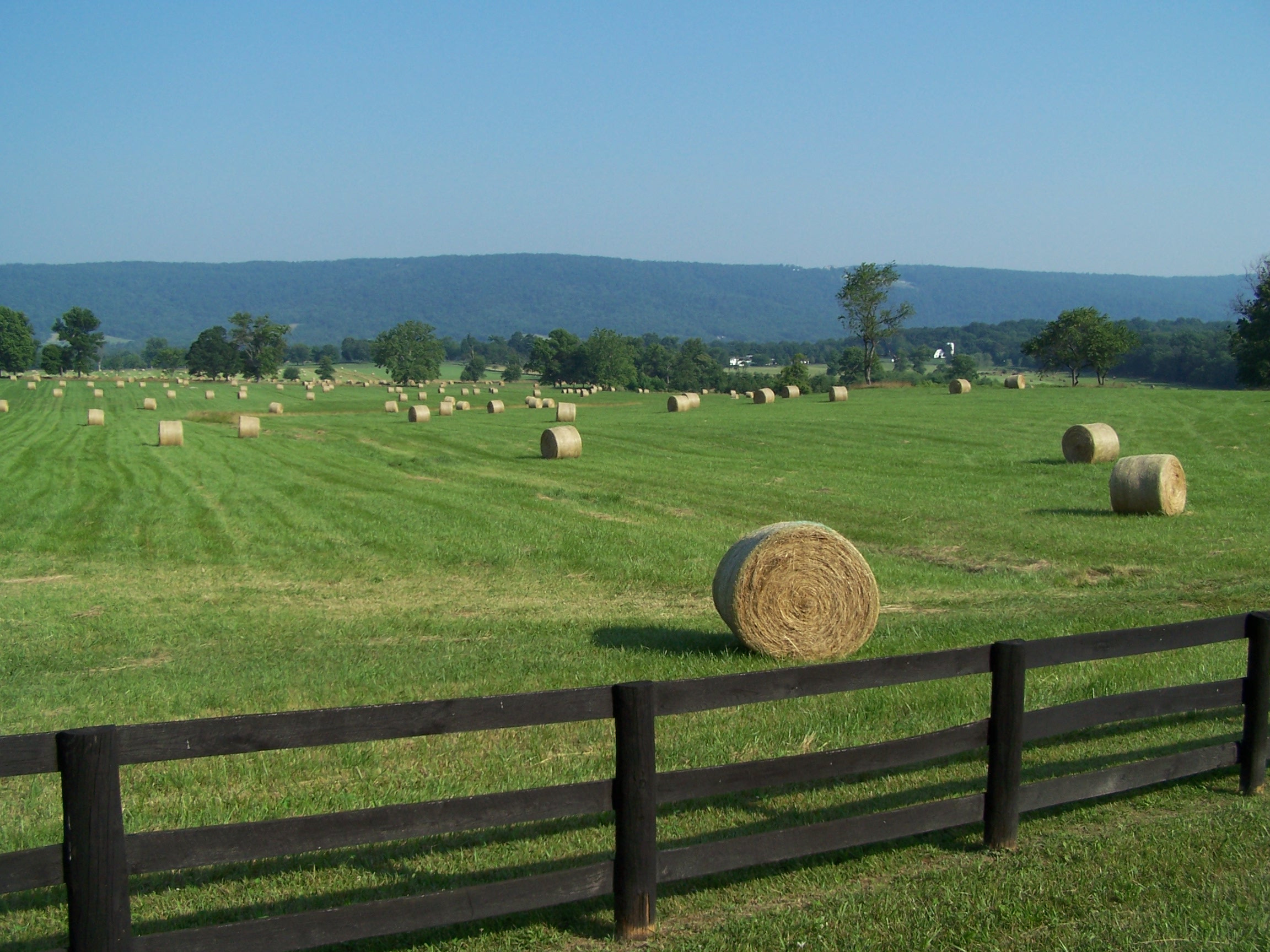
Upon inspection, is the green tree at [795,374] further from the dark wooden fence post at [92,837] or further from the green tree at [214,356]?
the dark wooden fence post at [92,837]

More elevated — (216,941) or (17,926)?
(216,941)

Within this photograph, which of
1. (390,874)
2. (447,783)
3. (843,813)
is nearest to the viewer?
(390,874)

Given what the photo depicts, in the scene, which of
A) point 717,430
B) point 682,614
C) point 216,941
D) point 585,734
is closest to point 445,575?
point 682,614

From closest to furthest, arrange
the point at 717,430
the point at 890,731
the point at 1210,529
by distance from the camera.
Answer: the point at 890,731 < the point at 1210,529 < the point at 717,430

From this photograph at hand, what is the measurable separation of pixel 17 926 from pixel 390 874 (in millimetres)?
1886

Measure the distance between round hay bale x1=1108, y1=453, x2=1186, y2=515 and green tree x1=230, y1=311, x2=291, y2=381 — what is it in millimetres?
148279

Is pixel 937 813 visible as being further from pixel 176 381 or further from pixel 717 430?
pixel 176 381

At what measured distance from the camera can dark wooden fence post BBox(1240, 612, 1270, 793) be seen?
24.6ft

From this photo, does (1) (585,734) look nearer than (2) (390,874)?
A: No

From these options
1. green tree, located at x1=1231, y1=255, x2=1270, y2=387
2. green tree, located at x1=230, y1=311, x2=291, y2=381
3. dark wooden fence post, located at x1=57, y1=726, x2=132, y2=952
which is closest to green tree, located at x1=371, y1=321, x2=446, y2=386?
green tree, located at x1=230, y1=311, x2=291, y2=381

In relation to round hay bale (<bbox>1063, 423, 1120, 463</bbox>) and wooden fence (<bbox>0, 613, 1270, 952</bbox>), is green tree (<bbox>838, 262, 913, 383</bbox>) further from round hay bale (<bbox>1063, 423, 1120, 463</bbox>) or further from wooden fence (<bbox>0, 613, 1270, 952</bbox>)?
wooden fence (<bbox>0, 613, 1270, 952</bbox>)

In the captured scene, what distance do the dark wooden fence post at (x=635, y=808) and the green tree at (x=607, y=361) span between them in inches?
5589

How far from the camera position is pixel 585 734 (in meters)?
9.04

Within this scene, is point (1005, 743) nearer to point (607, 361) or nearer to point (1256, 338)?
point (1256, 338)
